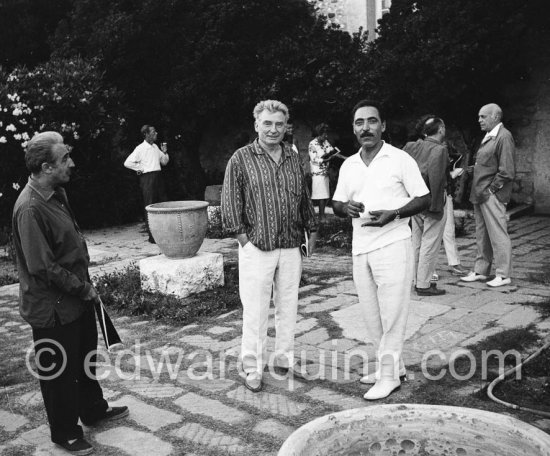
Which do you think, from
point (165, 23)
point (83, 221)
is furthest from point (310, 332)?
point (165, 23)

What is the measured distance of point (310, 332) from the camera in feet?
18.7

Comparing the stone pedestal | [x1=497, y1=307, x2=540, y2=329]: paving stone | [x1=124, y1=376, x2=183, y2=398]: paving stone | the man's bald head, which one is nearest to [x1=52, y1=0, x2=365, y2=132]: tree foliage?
the man's bald head

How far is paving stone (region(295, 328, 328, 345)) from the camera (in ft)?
17.9

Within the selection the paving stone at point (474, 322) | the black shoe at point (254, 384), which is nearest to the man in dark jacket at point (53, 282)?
the black shoe at point (254, 384)

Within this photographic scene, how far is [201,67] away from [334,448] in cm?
1237

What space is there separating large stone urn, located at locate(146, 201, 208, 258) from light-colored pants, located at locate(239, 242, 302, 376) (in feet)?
9.47

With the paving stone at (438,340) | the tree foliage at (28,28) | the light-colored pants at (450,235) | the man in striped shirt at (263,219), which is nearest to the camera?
the man in striped shirt at (263,219)

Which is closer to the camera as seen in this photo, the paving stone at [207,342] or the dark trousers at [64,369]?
the dark trousers at [64,369]

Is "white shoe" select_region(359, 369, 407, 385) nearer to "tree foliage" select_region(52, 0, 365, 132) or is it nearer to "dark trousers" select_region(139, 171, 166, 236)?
"dark trousers" select_region(139, 171, 166, 236)

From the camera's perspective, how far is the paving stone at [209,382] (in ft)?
15.0

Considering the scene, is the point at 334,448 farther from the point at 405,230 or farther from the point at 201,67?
the point at 201,67

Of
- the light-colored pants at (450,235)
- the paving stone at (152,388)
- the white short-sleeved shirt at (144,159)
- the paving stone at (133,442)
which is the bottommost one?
the paving stone at (133,442)

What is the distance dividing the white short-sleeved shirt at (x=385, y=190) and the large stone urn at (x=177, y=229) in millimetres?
3420

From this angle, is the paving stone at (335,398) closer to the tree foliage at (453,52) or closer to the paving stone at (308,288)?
the paving stone at (308,288)
